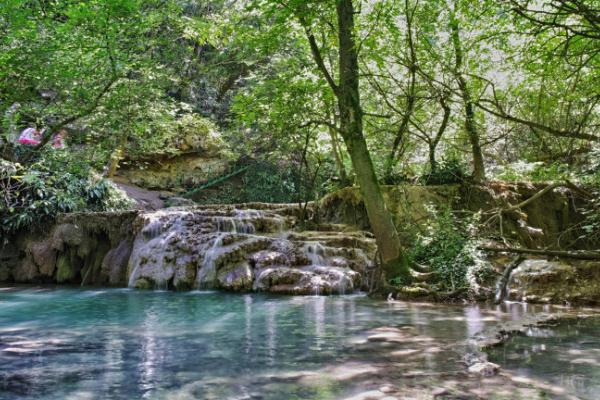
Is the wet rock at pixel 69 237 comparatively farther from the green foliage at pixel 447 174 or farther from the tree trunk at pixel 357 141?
the green foliage at pixel 447 174

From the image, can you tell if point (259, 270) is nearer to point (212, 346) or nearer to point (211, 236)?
point (211, 236)

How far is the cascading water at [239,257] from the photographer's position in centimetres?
980

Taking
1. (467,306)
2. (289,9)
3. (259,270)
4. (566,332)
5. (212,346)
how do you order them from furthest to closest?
1. (259,270)
2. (467,306)
3. (289,9)
4. (566,332)
5. (212,346)

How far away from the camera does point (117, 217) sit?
1316 cm

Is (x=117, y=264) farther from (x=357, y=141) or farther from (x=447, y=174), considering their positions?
(x=447, y=174)

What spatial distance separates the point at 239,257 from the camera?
1056cm

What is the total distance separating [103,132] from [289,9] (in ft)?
26.2

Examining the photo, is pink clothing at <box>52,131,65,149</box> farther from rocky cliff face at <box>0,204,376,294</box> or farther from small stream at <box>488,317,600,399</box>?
small stream at <box>488,317,600,399</box>

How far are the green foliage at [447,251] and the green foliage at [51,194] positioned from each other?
715cm

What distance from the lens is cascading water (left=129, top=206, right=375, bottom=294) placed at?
9.80 metres

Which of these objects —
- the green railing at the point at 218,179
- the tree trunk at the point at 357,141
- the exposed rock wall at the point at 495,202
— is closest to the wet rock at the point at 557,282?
the tree trunk at the point at 357,141

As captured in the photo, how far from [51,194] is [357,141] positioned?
31.4 ft

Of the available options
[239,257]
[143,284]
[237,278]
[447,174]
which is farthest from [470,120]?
[143,284]

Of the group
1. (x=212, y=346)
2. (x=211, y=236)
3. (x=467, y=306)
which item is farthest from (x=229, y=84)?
(x=212, y=346)
